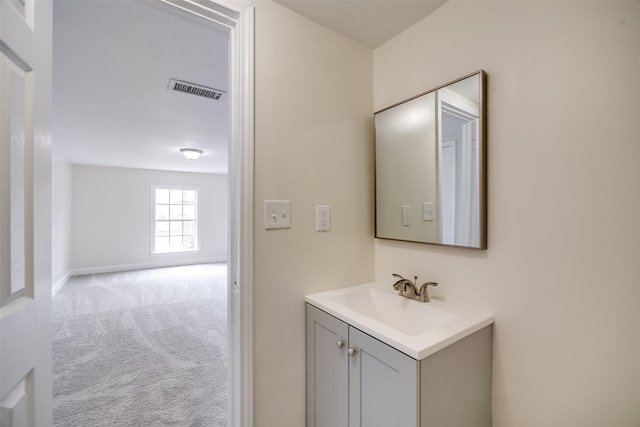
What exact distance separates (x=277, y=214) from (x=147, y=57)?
1.39 metres

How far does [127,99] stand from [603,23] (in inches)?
118

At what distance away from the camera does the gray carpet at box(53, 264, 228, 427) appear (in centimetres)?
173

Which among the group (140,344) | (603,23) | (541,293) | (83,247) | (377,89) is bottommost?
(140,344)

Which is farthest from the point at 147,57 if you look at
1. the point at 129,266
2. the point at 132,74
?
the point at 129,266

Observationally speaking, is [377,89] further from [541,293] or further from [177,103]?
[177,103]

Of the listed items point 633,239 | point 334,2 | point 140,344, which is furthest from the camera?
point 140,344

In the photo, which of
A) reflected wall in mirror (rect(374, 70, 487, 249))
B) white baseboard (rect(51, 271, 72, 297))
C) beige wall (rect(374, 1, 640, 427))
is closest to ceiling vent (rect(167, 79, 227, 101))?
reflected wall in mirror (rect(374, 70, 487, 249))

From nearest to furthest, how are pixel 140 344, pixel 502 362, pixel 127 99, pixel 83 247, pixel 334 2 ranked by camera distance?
pixel 502 362 < pixel 334 2 < pixel 127 99 < pixel 140 344 < pixel 83 247

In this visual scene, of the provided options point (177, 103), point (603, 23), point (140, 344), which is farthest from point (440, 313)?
point (140, 344)

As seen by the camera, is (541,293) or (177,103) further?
(177,103)

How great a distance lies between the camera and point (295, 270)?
51.8 inches

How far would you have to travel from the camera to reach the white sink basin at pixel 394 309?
3.94ft

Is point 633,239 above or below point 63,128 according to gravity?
below

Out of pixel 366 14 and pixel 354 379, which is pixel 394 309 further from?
pixel 366 14
